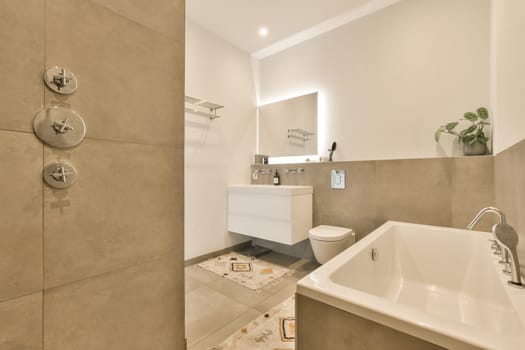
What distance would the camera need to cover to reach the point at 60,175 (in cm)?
54

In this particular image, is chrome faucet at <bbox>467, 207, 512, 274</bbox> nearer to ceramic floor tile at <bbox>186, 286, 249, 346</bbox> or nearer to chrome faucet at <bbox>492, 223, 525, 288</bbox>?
chrome faucet at <bbox>492, 223, 525, 288</bbox>

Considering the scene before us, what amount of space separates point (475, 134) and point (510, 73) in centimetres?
81

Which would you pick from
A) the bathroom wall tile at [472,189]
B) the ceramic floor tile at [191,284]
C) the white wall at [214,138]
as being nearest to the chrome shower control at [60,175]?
the ceramic floor tile at [191,284]

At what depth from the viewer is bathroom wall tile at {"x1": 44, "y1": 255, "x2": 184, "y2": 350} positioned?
55cm

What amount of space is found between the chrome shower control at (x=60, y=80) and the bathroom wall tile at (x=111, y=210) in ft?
0.42

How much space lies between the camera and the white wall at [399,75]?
2010 mm

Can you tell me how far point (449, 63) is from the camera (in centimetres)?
208

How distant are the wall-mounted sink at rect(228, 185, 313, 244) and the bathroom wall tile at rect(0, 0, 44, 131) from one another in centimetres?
203

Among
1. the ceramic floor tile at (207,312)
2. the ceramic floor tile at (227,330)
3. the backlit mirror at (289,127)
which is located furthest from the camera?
the backlit mirror at (289,127)

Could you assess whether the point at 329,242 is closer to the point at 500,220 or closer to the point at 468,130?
the point at 500,220

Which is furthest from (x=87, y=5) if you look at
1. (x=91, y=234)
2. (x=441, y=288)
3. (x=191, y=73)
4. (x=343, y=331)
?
(x=441, y=288)

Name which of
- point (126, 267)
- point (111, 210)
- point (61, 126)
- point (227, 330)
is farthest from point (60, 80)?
point (227, 330)

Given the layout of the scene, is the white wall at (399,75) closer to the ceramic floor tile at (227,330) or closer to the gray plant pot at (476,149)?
the gray plant pot at (476,149)

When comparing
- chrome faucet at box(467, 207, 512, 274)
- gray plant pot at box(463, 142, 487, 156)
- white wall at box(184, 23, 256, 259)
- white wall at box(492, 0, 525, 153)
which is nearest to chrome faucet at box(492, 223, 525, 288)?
chrome faucet at box(467, 207, 512, 274)
